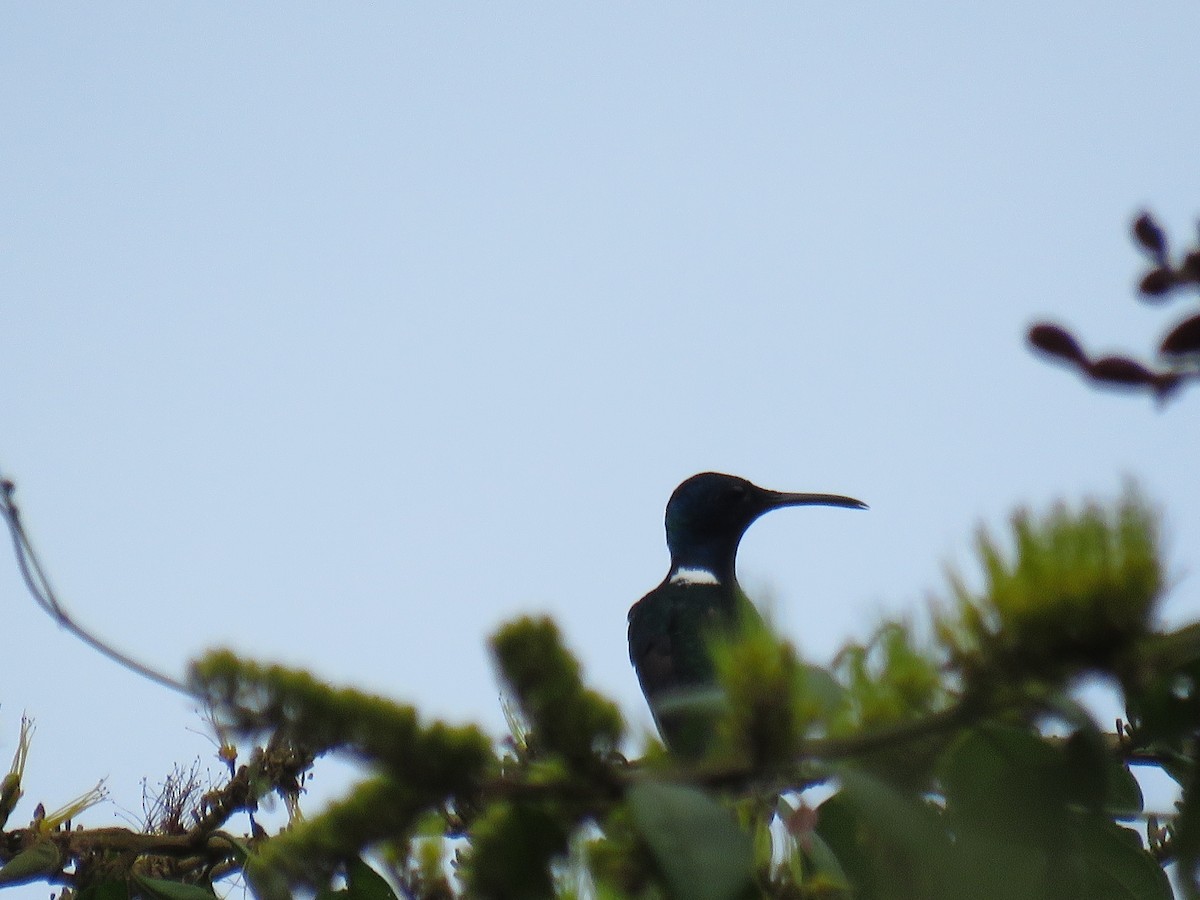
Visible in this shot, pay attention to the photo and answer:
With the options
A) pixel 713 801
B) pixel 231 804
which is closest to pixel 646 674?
pixel 231 804

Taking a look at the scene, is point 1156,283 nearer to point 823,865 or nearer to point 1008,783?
point 1008,783

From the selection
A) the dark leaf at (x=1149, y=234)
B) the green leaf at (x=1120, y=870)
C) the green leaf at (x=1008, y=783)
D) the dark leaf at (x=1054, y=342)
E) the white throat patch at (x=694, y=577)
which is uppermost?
the white throat patch at (x=694, y=577)

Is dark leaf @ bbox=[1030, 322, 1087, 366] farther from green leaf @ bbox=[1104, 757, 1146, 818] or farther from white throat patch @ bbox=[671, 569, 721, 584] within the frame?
white throat patch @ bbox=[671, 569, 721, 584]

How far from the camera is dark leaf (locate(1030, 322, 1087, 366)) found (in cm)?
99

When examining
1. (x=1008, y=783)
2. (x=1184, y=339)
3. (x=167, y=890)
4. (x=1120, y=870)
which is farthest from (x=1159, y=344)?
(x=167, y=890)

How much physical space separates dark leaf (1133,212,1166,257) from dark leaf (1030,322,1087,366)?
102 millimetres

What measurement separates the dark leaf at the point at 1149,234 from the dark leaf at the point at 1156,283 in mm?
33

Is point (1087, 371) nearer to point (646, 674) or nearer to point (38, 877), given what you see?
point (38, 877)

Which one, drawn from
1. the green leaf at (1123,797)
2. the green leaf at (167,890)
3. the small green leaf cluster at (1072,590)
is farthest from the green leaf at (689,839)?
the green leaf at (167,890)

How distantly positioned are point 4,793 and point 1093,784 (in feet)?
6.59

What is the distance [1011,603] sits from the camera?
79 centimetres

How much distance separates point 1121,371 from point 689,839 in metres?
0.46

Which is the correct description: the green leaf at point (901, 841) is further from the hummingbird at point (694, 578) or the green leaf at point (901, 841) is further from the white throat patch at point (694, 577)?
the white throat patch at point (694, 577)

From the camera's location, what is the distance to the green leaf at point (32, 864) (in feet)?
7.41
